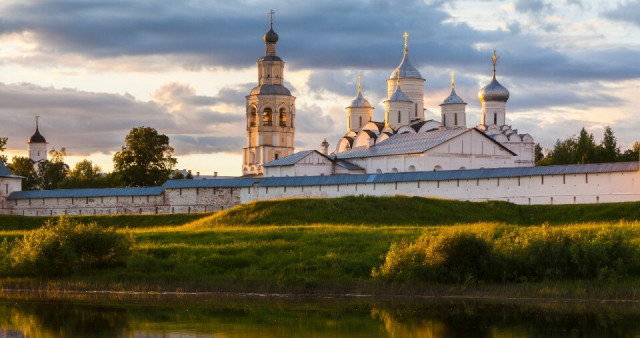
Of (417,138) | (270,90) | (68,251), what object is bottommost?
(68,251)

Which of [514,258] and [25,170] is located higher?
[25,170]

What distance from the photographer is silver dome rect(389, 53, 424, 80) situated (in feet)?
195

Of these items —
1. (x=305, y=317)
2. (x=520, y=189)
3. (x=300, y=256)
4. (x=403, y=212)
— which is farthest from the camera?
(x=520, y=189)

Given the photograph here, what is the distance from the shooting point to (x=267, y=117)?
65250 millimetres

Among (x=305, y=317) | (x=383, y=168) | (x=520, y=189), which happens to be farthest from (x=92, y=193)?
(x=305, y=317)

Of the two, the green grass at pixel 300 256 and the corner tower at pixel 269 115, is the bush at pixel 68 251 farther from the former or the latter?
the corner tower at pixel 269 115

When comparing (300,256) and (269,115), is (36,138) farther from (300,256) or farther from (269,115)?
(300,256)

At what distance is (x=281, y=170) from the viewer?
50.8 metres

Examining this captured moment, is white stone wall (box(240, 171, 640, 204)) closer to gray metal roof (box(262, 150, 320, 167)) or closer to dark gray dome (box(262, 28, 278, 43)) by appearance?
gray metal roof (box(262, 150, 320, 167))

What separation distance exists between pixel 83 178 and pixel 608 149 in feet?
81.6

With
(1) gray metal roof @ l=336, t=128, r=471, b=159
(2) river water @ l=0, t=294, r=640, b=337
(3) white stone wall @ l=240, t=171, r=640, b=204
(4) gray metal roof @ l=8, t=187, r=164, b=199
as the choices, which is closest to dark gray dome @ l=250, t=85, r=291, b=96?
(1) gray metal roof @ l=336, t=128, r=471, b=159

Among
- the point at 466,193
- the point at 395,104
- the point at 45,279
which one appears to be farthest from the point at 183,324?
the point at 395,104

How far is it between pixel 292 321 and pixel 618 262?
6430mm

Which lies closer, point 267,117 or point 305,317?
point 305,317
